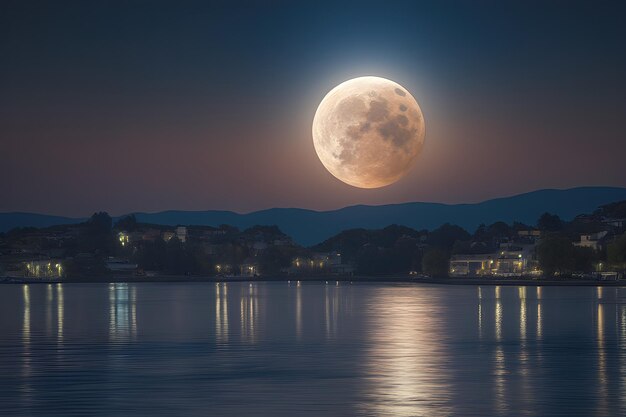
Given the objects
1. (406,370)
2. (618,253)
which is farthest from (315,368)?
(618,253)

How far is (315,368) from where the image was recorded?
120 feet

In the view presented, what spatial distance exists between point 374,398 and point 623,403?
20.5 feet

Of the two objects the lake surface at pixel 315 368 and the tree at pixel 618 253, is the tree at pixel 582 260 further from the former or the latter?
the lake surface at pixel 315 368

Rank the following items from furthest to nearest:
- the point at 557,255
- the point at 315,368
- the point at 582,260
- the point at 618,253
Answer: the point at 582,260 → the point at 557,255 → the point at 618,253 → the point at 315,368

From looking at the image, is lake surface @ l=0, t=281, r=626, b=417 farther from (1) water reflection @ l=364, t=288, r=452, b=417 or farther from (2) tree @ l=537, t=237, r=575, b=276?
(2) tree @ l=537, t=237, r=575, b=276

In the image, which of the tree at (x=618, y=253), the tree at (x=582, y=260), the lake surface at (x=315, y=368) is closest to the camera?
the lake surface at (x=315, y=368)

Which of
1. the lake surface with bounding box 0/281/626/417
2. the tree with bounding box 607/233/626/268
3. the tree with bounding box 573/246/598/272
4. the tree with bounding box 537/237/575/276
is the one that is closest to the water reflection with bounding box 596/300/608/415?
the lake surface with bounding box 0/281/626/417

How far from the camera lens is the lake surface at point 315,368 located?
90.5ft

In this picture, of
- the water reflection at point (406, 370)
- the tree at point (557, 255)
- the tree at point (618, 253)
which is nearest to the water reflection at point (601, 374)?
the water reflection at point (406, 370)

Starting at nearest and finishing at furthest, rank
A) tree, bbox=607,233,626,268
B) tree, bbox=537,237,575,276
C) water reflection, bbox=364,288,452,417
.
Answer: water reflection, bbox=364,288,452,417 → tree, bbox=607,233,626,268 → tree, bbox=537,237,575,276

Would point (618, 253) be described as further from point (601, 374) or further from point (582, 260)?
point (601, 374)

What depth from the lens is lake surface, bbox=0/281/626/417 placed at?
90.5ft

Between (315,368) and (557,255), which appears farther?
(557,255)

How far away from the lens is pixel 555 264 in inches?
7554
